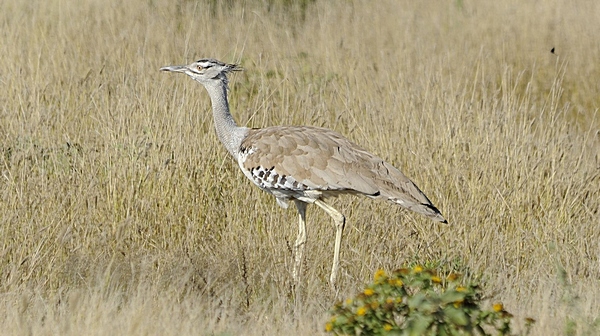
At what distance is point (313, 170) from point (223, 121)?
0.68 m

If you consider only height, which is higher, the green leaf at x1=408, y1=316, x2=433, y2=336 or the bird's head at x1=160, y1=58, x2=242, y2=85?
the bird's head at x1=160, y1=58, x2=242, y2=85

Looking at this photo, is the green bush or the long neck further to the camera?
the long neck

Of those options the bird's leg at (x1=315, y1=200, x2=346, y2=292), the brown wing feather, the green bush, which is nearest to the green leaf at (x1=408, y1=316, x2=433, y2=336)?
Result: the green bush

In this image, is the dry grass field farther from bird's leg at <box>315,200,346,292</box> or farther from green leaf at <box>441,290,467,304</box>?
green leaf at <box>441,290,467,304</box>


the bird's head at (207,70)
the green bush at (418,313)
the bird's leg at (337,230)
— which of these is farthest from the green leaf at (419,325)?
the bird's head at (207,70)

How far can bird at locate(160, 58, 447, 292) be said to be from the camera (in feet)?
15.2

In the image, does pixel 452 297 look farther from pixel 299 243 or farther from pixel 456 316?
pixel 299 243

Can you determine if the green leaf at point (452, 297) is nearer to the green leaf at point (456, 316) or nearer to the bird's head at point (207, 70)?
the green leaf at point (456, 316)

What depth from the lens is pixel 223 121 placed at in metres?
5.18

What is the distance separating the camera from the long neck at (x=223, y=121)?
516 cm

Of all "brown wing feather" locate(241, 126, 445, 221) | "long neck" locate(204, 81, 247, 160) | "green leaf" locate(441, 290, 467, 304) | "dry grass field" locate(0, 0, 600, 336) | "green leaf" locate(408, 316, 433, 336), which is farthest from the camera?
"long neck" locate(204, 81, 247, 160)

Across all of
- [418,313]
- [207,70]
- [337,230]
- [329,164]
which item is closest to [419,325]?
[418,313]

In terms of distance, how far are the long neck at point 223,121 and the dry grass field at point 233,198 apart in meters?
0.47

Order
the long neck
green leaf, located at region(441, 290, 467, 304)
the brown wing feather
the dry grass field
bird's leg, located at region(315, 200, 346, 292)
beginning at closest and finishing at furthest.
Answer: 1. green leaf, located at region(441, 290, 467, 304)
2. the dry grass field
3. the brown wing feather
4. bird's leg, located at region(315, 200, 346, 292)
5. the long neck
